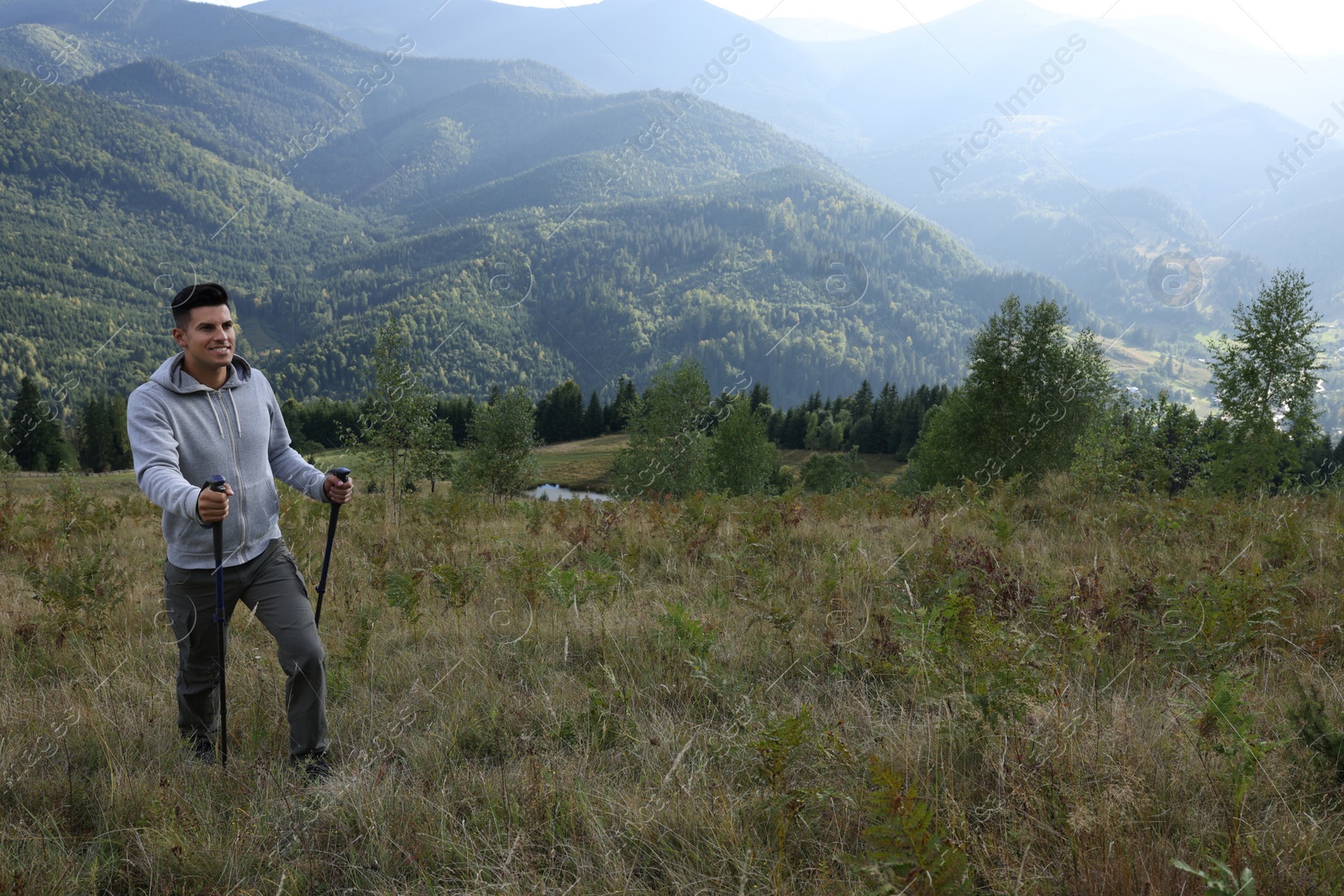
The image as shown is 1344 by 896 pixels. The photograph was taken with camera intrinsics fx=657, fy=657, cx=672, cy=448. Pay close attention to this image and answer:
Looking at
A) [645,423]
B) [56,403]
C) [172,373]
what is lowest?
[56,403]

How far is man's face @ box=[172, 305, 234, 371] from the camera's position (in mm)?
3502

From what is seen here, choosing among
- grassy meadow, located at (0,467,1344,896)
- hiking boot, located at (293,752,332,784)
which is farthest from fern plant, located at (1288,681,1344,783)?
hiking boot, located at (293,752,332,784)

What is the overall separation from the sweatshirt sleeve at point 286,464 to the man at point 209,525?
8 centimetres

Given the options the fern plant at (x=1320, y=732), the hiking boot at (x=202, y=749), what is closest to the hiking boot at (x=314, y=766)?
the hiking boot at (x=202, y=749)

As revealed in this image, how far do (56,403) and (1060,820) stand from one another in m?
201

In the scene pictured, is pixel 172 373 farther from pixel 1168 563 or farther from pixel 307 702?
pixel 1168 563

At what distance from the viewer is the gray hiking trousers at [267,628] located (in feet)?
11.4

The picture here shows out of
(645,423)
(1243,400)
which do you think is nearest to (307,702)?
(1243,400)

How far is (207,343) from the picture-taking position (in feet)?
11.5

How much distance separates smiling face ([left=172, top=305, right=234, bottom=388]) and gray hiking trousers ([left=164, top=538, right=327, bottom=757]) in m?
1.04

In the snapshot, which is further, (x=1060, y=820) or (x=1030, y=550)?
(x=1030, y=550)

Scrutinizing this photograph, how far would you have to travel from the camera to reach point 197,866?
2.64 m

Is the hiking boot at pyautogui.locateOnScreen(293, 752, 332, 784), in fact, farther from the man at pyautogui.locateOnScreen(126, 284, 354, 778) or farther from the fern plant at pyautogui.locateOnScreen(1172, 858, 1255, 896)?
the fern plant at pyautogui.locateOnScreen(1172, 858, 1255, 896)

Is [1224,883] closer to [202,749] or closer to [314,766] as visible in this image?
[314,766]
